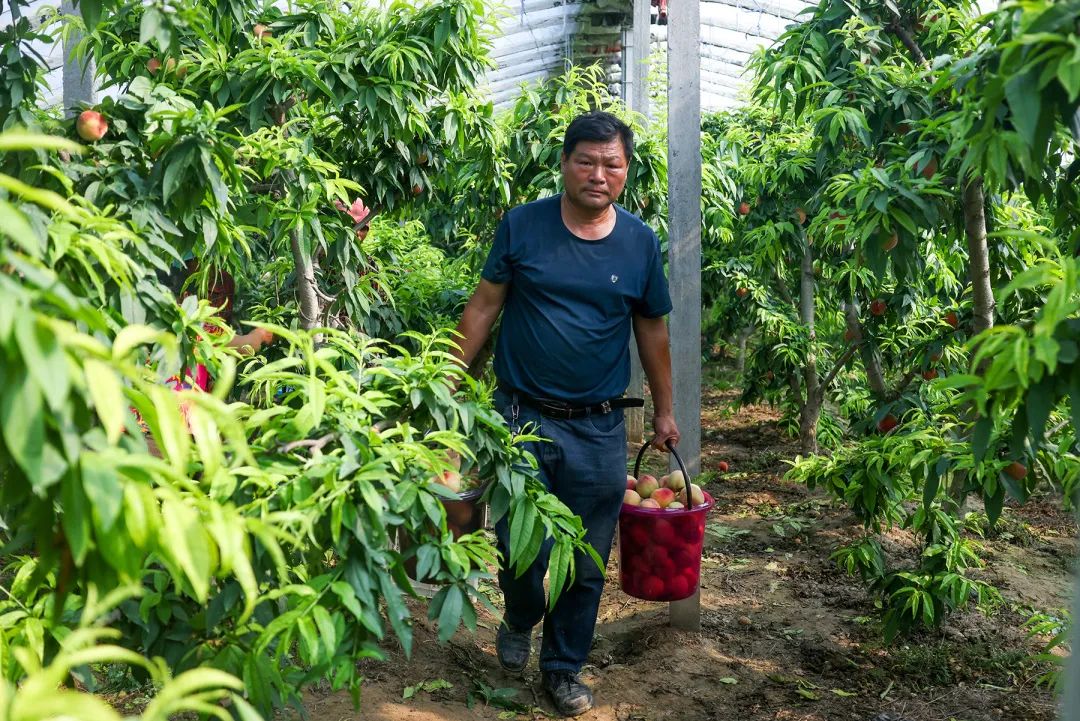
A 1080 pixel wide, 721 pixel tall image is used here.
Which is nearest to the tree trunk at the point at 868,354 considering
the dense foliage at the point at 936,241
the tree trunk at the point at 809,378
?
the dense foliage at the point at 936,241

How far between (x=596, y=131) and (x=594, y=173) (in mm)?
141

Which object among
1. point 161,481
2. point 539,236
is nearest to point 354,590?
point 161,481

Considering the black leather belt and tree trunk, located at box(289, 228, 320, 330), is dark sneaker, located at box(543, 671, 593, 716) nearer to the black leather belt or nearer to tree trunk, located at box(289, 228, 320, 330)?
the black leather belt

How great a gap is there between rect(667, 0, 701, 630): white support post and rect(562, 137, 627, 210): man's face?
0.71m

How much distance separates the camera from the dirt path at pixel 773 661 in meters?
3.31

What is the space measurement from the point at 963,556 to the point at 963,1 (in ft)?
6.23

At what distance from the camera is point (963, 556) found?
3617 millimetres

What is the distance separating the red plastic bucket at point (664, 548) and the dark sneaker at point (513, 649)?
42cm

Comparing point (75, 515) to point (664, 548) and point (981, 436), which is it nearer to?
point (981, 436)

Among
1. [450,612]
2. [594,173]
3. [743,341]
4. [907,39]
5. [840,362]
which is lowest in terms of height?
[450,612]

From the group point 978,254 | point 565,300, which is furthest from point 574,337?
point 978,254

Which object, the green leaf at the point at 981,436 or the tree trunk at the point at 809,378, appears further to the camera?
the tree trunk at the point at 809,378

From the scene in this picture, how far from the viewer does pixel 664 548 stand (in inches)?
131

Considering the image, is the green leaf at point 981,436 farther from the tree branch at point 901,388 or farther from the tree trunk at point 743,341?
the tree trunk at point 743,341
